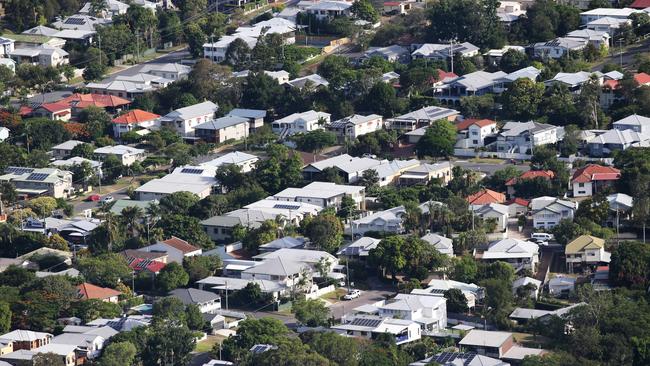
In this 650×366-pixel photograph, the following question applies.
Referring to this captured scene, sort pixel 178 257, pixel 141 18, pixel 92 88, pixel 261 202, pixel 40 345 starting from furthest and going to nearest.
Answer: pixel 141 18
pixel 92 88
pixel 261 202
pixel 178 257
pixel 40 345

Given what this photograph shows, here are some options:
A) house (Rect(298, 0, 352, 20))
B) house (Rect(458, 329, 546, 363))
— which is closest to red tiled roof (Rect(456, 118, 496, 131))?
house (Rect(298, 0, 352, 20))

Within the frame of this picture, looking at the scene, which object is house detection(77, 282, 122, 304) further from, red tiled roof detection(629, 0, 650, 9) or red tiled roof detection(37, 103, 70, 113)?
red tiled roof detection(629, 0, 650, 9)

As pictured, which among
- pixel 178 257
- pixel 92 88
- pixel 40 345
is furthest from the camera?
pixel 92 88

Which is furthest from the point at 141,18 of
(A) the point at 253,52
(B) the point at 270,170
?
(B) the point at 270,170

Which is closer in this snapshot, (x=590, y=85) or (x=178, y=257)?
(x=178, y=257)

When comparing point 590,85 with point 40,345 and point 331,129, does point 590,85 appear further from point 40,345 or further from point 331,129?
point 40,345

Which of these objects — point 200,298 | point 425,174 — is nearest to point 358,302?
point 200,298

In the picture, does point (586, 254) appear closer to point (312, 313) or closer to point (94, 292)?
point (312, 313)
